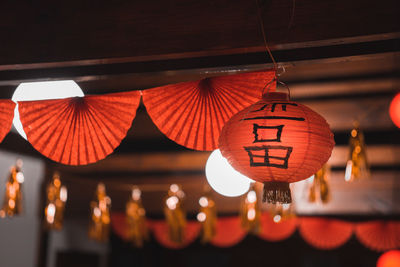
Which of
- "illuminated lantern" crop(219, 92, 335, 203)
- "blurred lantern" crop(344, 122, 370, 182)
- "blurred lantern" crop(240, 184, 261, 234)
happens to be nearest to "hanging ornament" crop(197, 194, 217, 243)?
"blurred lantern" crop(240, 184, 261, 234)

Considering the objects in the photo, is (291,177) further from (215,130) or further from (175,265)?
(175,265)

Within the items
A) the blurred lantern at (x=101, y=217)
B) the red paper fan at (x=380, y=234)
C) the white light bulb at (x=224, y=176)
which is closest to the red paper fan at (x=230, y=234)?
the red paper fan at (x=380, y=234)

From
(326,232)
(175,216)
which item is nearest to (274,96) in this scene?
(175,216)

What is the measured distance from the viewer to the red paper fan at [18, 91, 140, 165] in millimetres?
2611

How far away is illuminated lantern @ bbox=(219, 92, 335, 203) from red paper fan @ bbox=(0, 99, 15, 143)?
1.27 m

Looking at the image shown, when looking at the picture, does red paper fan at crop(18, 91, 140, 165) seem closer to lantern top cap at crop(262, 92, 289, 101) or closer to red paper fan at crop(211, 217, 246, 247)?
lantern top cap at crop(262, 92, 289, 101)

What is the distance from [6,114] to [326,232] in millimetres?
6279

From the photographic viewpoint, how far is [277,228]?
26.0ft

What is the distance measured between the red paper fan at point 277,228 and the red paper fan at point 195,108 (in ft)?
18.4

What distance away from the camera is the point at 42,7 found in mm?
2758

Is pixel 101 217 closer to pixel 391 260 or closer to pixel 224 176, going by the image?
pixel 224 176

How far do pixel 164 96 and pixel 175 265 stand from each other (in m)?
7.85

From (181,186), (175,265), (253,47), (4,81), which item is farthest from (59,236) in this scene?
(253,47)

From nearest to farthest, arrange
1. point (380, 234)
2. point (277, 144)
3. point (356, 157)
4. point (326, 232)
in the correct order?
1. point (277, 144)
2. point (356, 157)
3. point (380, 234)
4. point (326, 232)
